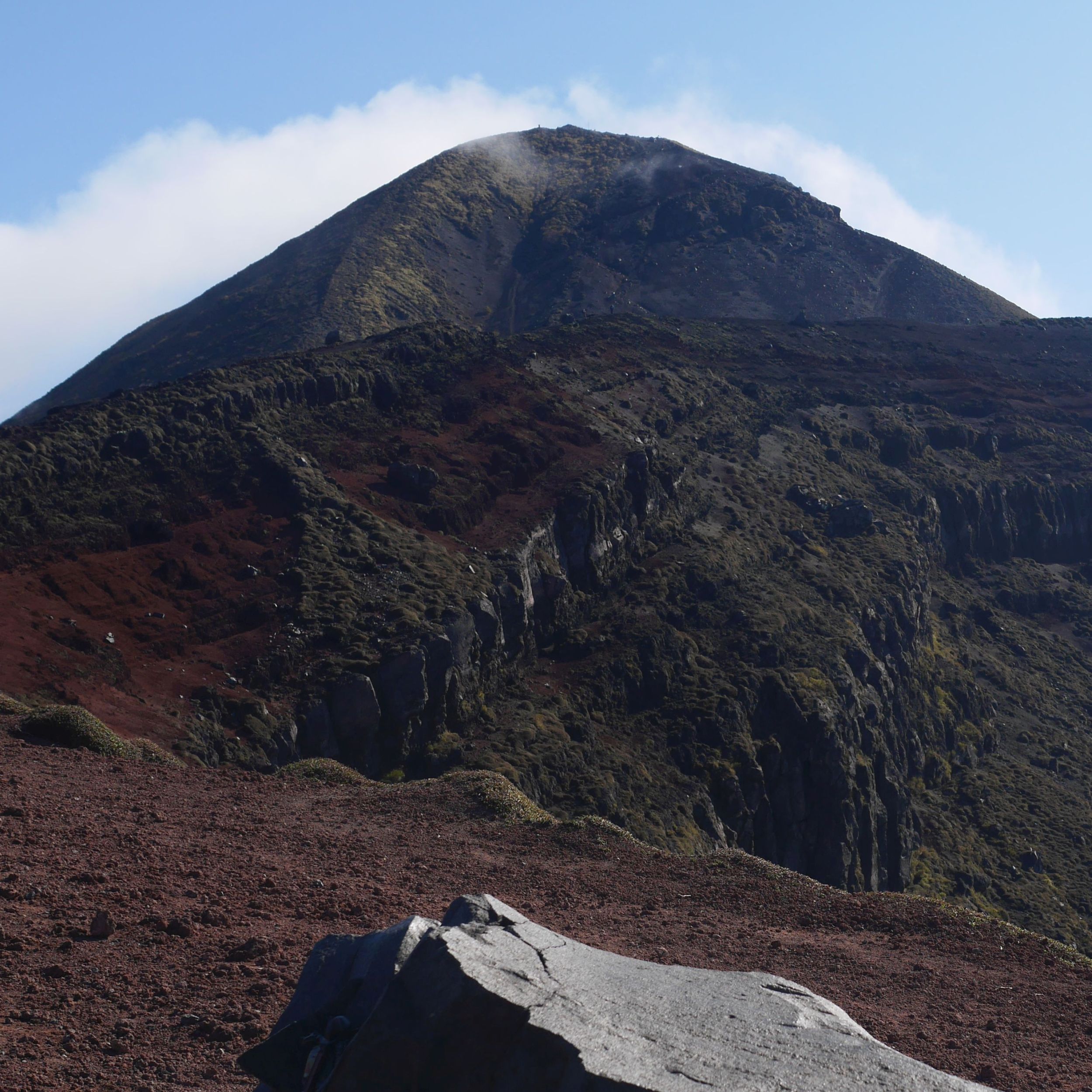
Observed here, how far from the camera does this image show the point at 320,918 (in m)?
13.3

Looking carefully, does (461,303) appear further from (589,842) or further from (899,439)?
(589,842)

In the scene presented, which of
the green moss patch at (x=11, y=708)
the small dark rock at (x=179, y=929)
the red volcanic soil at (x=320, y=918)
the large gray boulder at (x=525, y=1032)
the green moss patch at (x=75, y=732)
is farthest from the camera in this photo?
the green moss patch at (x=11, y=708)

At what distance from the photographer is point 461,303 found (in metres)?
124

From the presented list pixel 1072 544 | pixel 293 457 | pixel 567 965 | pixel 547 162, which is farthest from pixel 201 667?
pixel 547 162

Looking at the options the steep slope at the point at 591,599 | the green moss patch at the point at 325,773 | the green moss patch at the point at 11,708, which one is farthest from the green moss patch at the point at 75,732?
the steep slope at the point at 591,599

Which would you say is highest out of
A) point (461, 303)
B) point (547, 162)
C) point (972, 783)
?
Answer: point (547, 162)

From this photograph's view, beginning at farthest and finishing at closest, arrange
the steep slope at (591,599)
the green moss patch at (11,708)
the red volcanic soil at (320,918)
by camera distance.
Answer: the steep slope at (591,599) < the green moss patch at (11,708) < the red volcanic soil at (320,918)

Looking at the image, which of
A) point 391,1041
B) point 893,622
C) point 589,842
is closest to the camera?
point 391,1041

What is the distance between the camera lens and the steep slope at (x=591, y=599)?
34.0m

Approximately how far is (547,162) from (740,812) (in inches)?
5951

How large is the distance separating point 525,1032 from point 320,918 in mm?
6385

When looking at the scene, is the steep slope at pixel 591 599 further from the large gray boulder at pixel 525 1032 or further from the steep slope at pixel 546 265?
the steep slope at pixel 546 265

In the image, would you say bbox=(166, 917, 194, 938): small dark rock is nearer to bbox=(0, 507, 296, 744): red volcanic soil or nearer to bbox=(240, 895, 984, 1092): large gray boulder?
bbox=(240, 895, 984, 1092): large gray boulder

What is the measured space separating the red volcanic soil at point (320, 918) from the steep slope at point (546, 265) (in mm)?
82010
